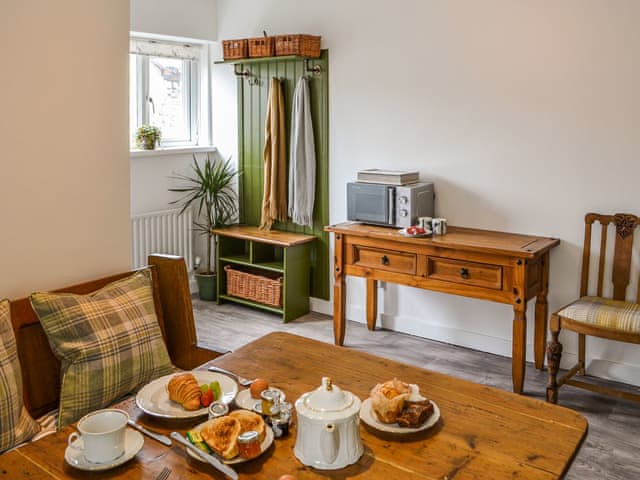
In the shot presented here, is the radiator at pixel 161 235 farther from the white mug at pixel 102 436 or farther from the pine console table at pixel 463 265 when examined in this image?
the white mug at pixel 102 436

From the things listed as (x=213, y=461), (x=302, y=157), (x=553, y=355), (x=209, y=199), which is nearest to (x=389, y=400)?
(x=213, y=461)

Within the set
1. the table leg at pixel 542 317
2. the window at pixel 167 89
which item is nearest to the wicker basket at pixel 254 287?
the window at pixel 167 89

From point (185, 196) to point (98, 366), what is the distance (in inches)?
126

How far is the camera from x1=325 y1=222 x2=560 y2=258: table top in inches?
137

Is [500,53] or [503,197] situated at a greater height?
[500,53]

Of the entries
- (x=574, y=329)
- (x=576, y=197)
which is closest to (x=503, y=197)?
(x=576, y=197)

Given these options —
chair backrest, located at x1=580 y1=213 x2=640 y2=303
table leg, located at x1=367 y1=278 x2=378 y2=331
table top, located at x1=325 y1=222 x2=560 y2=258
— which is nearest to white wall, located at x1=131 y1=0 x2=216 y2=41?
table top, located at x1=325 y1=222 x2=560 y2=258

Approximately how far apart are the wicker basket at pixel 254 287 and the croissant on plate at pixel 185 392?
2.83 metres

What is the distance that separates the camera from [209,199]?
5207 millimetres

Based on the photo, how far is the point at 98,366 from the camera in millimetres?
2098

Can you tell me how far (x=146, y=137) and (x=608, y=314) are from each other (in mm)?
3297

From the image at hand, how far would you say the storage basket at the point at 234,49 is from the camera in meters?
4.77

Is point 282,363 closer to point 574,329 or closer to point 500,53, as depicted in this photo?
point 574,329

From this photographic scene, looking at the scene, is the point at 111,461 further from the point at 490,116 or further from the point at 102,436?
the point at 490,116
